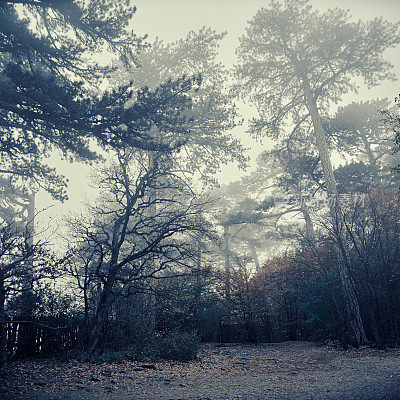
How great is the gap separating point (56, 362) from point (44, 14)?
10.5m

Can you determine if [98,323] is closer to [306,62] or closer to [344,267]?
[344,267]

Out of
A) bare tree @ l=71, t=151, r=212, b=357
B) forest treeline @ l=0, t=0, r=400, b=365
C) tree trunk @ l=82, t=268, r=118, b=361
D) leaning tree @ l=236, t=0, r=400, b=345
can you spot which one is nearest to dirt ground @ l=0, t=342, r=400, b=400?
tree trunk @ l=82, t=268, r=118, b=361

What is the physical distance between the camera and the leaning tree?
12.8 m

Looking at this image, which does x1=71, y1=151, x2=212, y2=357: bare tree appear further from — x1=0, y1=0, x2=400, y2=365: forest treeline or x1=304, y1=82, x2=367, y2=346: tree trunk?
x1=304, y1=82, x2=367, y2=346: tree trunk

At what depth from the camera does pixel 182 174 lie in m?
12.7

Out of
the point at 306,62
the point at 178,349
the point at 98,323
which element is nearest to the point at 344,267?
the point at 178,349

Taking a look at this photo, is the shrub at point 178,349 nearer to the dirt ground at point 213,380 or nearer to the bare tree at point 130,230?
the dirt ground at point 213,380

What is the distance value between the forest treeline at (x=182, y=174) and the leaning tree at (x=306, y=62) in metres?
0.07

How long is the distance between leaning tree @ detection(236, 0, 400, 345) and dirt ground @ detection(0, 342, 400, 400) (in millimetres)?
6739

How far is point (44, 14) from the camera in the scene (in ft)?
28.2

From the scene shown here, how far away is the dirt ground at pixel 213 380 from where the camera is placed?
180 inches

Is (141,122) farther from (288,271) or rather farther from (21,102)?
(288,271)

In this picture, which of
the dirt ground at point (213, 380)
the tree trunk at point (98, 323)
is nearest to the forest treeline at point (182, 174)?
the tree trunk at point (98, 323)

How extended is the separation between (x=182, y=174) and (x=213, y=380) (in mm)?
8444
